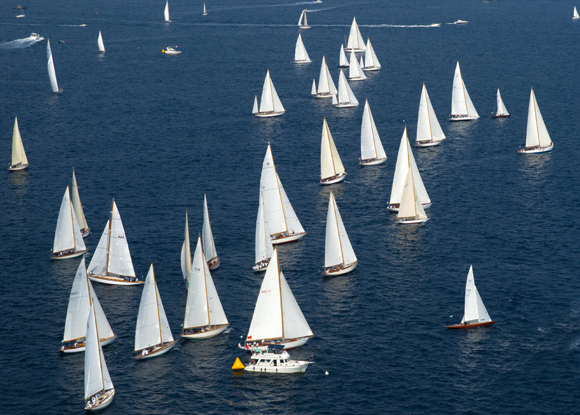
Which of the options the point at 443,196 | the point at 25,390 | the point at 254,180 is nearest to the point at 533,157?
the point at 443,196

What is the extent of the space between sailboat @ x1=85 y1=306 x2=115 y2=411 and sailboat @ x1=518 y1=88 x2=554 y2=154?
355 ft

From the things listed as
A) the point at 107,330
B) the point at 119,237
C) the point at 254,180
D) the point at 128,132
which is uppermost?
the point at 128,132

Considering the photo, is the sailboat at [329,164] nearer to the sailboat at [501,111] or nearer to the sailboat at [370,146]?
the sailboat at [370,146]

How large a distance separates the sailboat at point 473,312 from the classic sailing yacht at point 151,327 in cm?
3502

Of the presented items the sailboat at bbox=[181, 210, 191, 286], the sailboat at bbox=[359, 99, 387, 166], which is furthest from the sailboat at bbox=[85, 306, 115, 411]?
the sailboat at bbox=[359, 99, 387, 166]

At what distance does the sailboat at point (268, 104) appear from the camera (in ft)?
649

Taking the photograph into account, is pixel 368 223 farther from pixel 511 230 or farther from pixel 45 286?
pixel 45 286

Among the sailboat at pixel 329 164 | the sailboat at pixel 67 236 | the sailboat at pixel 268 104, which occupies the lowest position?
the sailboat at pixel 67 236

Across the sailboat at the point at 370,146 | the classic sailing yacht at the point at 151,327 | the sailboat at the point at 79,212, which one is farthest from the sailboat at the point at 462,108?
the classic sailing yacht at the point at 151,327

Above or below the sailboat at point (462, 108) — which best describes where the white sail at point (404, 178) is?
below

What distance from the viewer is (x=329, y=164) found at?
489 ft

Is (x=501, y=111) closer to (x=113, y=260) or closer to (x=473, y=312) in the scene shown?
(x=473, y=312)

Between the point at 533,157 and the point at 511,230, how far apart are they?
40.8 metres

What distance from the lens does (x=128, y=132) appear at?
18612 centimetres
